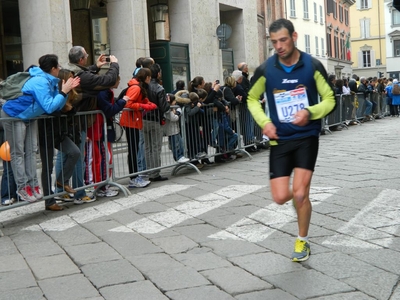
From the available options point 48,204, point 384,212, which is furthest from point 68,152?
point 384,212

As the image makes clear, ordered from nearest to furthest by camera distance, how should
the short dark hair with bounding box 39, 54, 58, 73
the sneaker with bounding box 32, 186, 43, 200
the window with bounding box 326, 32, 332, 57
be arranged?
the sneaker with bounding box 32, 186, 43, 200, the short dark hair with bounding box 39, 54, 58, 73, the window with bounding box 326, 32, 332, 57

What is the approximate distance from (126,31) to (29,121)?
35.8ft

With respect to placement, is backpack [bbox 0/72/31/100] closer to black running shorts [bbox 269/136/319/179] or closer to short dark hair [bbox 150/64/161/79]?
short dark hair [bbox 150/64/161/79]

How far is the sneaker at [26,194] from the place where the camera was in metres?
7.27

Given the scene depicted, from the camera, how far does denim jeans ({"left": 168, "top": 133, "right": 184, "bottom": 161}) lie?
1066 centimetres

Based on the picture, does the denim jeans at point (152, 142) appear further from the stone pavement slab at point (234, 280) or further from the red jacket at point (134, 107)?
the stone pavement slab at point (234, 280)

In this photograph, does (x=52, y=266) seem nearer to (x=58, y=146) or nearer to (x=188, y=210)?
(x=188, y=210)

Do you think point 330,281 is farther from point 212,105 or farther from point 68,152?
point 212,105

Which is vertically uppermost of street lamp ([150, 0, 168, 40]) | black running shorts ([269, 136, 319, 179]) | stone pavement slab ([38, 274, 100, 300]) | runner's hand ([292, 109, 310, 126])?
street lamp ([150, 0, 168, 40])

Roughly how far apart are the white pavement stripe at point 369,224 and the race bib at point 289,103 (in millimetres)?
1204

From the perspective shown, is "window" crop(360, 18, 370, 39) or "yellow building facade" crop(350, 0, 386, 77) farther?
"window" crop(360, 18, 370, 39)

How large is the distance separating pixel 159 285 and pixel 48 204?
371 cm

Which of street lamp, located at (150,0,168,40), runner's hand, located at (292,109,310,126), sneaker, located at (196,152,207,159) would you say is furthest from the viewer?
street lamp, located at (150,0,168,40)

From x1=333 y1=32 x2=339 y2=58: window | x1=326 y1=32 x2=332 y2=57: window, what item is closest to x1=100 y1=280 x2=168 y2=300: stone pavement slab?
x1=326 y1=32 x2=332 y2=57: window
